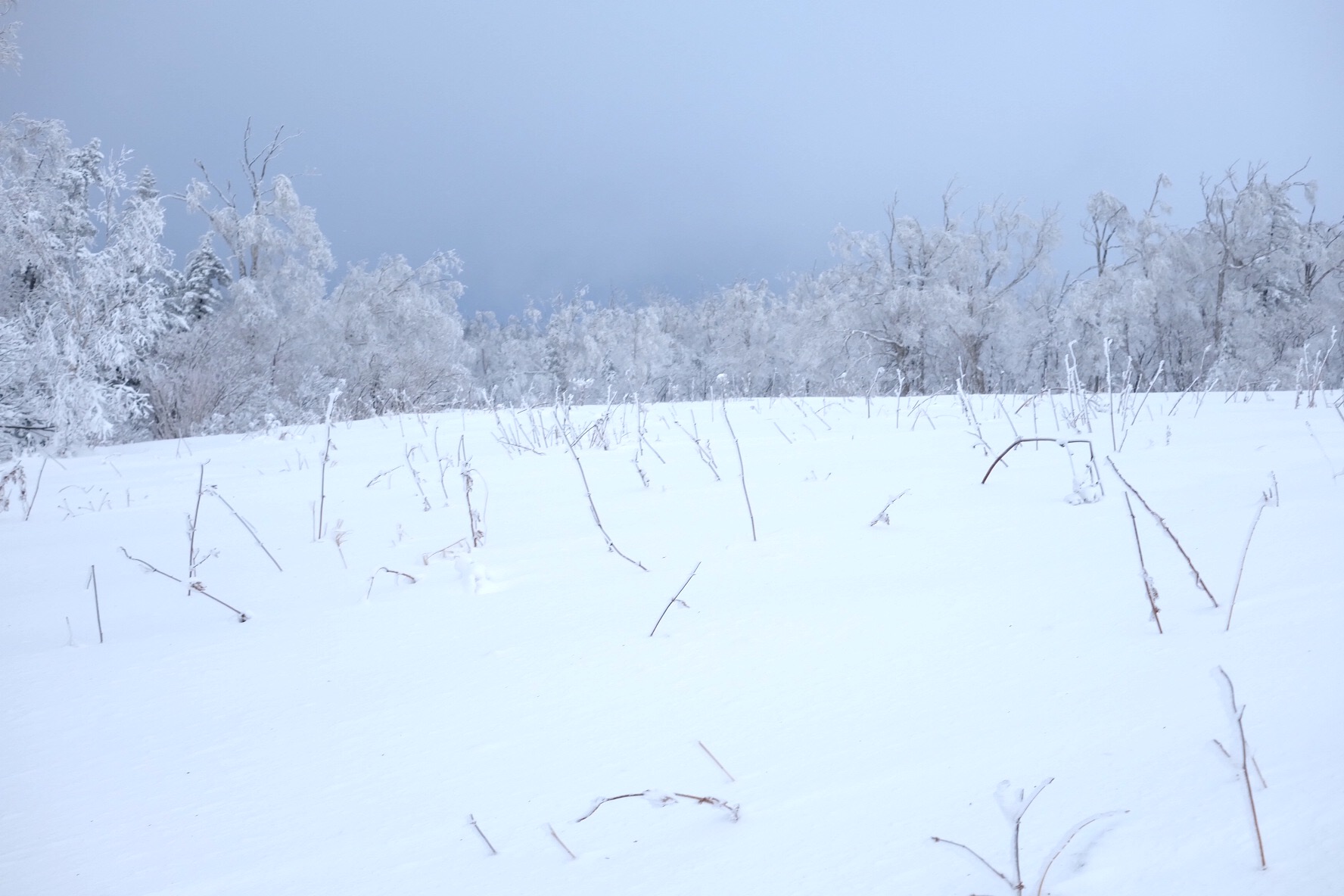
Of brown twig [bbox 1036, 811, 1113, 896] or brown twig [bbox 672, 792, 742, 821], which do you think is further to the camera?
brown twig [bbox 672, 792, 742, 821]

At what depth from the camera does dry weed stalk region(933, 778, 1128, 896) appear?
0.52 m

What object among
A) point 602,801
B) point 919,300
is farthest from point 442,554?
point 919,300

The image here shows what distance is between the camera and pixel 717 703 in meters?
0.95

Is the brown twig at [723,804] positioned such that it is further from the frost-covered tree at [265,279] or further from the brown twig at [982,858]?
the frost-covered tree at [265,279]

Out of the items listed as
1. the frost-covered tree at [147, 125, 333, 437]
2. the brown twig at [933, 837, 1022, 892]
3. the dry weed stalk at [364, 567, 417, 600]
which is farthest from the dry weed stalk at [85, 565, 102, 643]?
the frost-covered tree at [147, 125, 333, 437]

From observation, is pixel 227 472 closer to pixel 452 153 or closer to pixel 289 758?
pixel 289 758

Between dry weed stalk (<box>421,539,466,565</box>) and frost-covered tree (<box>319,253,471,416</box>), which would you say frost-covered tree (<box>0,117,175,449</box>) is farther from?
dry weed stalk (<box>421,539,466,565</box>)

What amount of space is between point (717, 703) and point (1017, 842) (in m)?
0.47

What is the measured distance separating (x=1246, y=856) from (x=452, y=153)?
116296mm

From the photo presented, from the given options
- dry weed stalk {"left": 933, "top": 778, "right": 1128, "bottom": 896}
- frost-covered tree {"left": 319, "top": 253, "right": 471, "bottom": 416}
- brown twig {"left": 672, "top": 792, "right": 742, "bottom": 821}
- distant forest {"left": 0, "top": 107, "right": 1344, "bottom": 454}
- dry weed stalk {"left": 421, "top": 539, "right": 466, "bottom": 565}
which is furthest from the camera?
frost-covered tree {"left": 319, "top": 253, "right": 471, "bottom": 416}

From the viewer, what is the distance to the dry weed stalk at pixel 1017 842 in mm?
516

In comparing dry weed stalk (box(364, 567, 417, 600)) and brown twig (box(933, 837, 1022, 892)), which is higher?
brown twig (box(933, 837, 1022, 892))

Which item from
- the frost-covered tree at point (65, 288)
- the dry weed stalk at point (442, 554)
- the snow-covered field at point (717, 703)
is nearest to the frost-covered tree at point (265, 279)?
the frost-covered tree at point (65, 288)

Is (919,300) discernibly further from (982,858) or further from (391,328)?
(982,858)
